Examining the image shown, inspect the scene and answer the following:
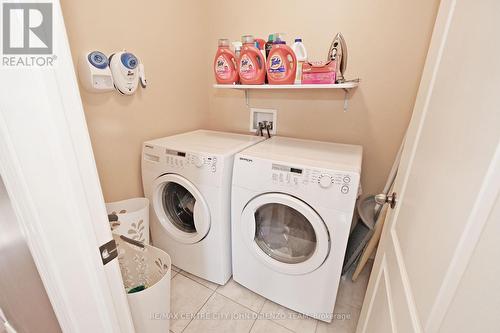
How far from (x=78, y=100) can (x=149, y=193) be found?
117 cm

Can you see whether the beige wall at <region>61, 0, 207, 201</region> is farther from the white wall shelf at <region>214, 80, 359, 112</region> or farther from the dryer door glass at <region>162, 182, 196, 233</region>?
the white wall shelf at <region>214, 80, 359, 112</region>

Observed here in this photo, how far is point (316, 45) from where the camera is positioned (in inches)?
61.1

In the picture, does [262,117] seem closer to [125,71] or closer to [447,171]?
[125,71]

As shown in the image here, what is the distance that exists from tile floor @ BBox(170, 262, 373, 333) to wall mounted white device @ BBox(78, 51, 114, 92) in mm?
1340

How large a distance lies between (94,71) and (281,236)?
139cm

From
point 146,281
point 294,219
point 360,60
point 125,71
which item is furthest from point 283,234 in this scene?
point 125,71

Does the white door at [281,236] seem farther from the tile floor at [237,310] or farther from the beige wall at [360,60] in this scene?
the beige wall at [360,60]

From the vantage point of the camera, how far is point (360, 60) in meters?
1.46

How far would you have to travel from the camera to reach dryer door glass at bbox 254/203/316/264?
1267mm

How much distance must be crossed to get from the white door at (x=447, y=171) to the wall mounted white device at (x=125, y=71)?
1461 mm

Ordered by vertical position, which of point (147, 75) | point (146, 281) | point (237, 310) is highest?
point (147, 75)

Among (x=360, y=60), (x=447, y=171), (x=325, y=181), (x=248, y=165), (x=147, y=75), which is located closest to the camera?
(x=447, y=171)

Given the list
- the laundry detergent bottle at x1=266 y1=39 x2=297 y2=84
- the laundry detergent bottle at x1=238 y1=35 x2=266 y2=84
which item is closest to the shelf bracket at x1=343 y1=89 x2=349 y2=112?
the laundry detergent bottle at x1=266 y1=39 x2=297 y2=84

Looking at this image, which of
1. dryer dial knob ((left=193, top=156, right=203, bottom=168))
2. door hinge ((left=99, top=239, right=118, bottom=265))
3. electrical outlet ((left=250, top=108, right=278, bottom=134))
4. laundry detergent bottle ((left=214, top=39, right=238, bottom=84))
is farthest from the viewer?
electrical outlet ((left=250, top=108, right=278, bottom=134))
